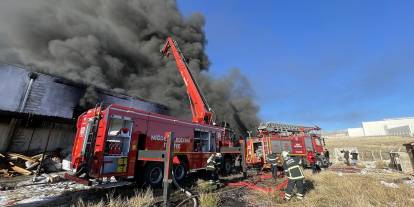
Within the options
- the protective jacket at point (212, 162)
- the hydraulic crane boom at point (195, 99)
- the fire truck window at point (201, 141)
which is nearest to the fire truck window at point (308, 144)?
the hydraulic crane boom at point (195, 99)

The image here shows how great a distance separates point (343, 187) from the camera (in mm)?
6594

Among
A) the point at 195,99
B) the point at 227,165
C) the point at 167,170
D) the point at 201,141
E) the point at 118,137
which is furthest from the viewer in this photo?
the point at 195,99

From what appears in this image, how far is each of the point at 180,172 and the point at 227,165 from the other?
11.5 ft

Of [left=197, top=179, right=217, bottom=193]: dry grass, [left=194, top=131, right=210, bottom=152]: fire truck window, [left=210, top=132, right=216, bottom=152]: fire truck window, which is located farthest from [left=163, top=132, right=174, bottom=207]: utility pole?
[left=210, top=132, right=216, bottom=152]: fire truck window

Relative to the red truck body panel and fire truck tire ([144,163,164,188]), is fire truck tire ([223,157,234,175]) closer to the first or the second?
the red truck body panel

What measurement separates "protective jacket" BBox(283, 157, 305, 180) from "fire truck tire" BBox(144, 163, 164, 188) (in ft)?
12.6

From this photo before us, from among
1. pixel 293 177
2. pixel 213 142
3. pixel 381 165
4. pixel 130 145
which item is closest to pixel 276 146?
pixel 213 142

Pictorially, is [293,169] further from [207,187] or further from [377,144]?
[377,144]

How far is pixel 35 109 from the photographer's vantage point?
11648 millimetres

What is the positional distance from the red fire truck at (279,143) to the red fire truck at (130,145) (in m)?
4.75

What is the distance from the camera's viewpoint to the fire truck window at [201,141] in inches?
359

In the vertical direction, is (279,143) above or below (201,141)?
above

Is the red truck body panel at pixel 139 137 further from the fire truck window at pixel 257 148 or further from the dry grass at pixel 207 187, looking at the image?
the fire truck window at pixel 257 148

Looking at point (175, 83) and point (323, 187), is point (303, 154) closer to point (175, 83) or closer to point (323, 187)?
point (323, 187)
